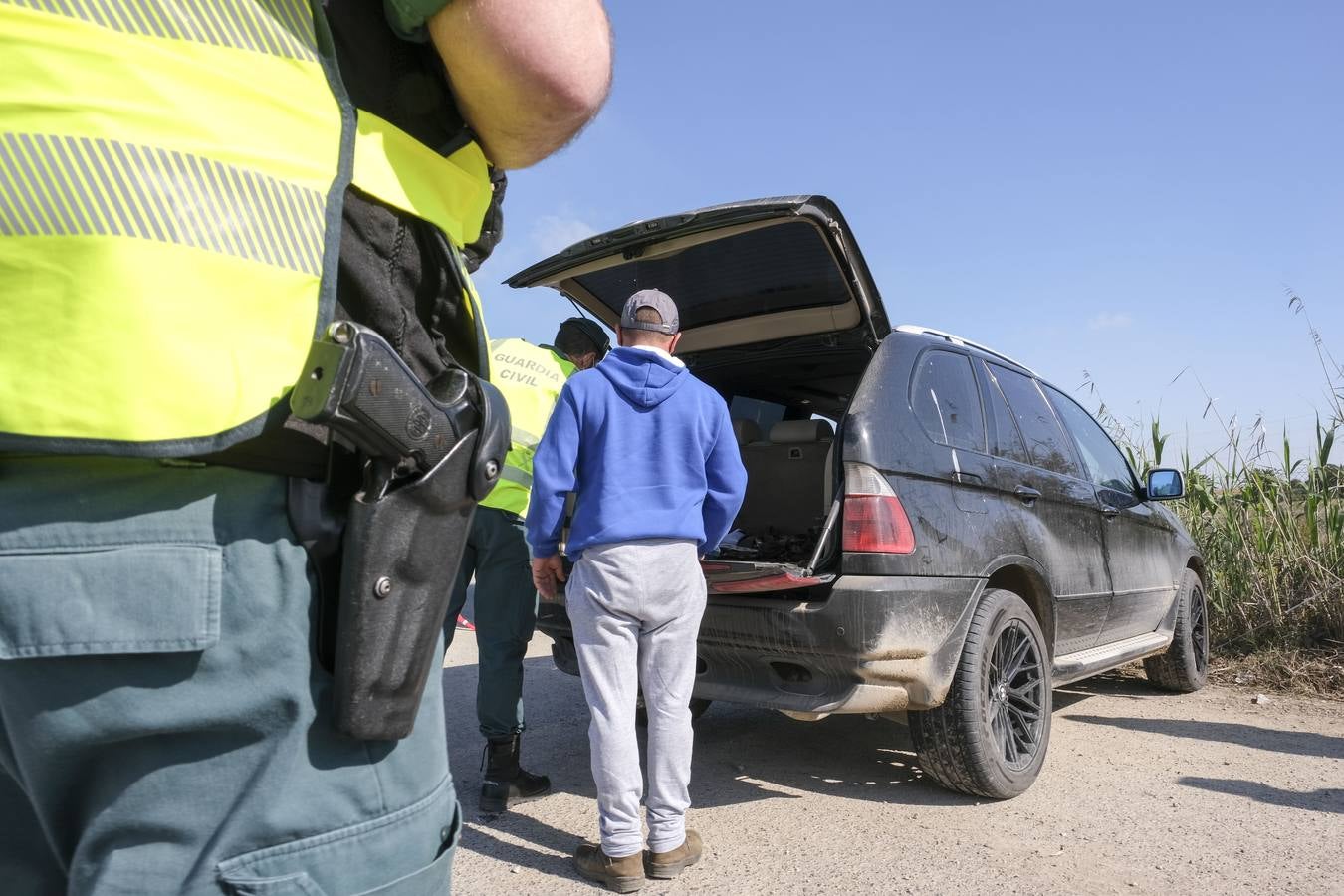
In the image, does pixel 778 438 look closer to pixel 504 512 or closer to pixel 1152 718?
pixel 504 512

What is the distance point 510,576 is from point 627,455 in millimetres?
1019

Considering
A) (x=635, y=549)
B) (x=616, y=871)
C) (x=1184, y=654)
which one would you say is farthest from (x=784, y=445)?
(x=1184, y=654)

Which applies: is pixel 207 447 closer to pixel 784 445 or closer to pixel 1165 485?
pixel 784 445

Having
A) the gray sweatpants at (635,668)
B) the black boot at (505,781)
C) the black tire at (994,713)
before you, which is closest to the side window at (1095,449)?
the black tire at (994,713)

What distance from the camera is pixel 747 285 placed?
4227mm

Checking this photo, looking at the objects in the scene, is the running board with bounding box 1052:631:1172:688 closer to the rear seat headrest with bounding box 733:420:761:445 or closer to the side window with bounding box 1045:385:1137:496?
the side window with bounding box 1045:385:1137:496

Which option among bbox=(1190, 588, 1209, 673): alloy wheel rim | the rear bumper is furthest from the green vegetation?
the rear bumper

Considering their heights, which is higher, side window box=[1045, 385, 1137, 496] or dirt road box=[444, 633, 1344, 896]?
side window box=[1045, 385, 1137, 496]

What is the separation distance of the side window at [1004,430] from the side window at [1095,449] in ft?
2.52

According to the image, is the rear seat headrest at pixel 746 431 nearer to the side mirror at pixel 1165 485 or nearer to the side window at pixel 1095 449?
the side window at pixel 1095 449

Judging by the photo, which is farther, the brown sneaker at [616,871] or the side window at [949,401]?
the side window at [949,401]

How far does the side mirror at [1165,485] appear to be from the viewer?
5277 mm

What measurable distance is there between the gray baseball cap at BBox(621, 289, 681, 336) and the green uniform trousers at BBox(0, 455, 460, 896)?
2309 millimetres

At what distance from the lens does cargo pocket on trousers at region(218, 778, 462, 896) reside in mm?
790
